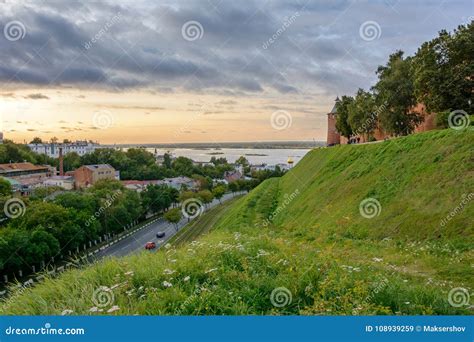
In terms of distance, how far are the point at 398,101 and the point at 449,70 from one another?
7293mm

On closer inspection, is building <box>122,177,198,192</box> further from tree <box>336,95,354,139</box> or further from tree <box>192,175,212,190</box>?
tree <box>336,95,354,139</box>

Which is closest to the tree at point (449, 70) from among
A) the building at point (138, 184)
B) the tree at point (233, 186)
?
the building at point (138, 184)

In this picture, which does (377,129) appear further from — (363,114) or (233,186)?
(233,186)

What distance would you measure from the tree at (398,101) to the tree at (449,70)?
19.7 ft

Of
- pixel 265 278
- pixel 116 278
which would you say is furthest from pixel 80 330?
pixel 265 278

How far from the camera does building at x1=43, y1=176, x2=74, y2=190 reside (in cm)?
2338

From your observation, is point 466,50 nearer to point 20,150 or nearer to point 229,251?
point 229,251

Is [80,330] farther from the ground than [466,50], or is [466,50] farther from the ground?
[466,50]

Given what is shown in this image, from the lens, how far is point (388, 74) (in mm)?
33906

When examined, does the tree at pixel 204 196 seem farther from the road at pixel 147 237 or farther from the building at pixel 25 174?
the building at pixel 25 174

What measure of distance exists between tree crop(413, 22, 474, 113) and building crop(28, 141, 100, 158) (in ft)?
66.5

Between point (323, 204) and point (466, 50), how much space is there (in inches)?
535

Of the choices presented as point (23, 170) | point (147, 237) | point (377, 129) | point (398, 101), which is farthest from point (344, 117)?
point (23, 170)

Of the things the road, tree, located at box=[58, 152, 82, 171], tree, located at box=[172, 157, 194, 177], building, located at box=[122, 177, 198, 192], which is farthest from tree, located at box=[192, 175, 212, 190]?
tree, located at box=[58, 152, 82, 171]
